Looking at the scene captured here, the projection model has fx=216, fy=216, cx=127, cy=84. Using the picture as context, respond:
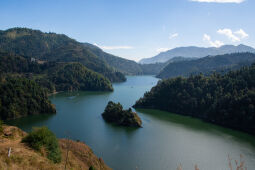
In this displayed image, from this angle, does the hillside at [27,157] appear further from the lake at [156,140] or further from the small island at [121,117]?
the small island at [121,117]

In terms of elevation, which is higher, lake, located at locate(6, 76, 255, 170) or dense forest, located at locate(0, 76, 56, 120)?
dense forest, located at locate(0, 76, 56, 120)

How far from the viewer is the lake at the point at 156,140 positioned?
3841 cm

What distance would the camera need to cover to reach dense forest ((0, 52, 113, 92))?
131 meters

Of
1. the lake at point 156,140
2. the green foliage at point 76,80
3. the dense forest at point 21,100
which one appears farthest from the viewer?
the green foliage at point 76,80

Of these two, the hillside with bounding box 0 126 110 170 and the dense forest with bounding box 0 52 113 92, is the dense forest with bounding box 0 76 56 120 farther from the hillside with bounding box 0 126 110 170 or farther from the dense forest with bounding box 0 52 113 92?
the dense forest with bounding box 0 52 113 92

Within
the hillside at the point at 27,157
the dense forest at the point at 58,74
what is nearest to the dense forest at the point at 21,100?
the hillside at the point at 27,157

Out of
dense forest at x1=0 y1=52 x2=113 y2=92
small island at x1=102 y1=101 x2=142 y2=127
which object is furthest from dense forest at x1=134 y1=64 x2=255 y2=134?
dense forest at x1=0 y1=52 x2=113 y2=92

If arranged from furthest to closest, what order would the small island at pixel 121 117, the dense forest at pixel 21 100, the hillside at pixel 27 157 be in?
the dense forest at pixel 21 100 → the small island at pixel 121 117 → the hillside at pixel 27 157

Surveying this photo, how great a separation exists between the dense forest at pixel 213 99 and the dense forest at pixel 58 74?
2327 inches

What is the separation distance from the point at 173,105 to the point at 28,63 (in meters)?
115

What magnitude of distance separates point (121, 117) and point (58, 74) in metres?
92.0

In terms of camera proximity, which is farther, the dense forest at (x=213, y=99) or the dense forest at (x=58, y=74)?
the dense forest at (x=58, y=74)

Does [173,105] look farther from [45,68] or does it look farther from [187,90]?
[45,68]

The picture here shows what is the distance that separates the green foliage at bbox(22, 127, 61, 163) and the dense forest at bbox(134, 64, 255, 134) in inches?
1933
